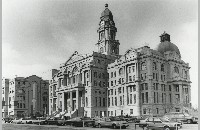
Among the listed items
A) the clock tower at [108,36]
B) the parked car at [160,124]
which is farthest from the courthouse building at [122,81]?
the parked car at [160,124]

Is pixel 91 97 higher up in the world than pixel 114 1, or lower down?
lower down

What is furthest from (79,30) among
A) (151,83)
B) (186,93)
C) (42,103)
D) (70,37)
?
(42,103)

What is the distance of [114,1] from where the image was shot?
2583 centimetres

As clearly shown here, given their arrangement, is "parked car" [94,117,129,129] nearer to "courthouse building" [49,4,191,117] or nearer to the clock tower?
"courthouse building" [49,4,191,117]

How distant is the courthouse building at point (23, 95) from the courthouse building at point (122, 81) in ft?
57.5

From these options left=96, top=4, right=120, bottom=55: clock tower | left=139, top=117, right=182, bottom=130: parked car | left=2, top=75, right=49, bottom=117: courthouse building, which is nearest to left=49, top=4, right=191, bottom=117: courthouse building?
left=96, top=4, right=120, bottom=55: clock tower

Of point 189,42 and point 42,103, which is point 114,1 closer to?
point 189,42

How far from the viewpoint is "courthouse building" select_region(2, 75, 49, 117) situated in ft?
339

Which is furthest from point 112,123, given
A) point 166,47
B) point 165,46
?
point 165,46

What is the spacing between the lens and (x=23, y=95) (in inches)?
4257

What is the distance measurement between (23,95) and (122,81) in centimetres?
4611

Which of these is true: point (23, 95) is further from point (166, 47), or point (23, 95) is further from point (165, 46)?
point (166, 47)

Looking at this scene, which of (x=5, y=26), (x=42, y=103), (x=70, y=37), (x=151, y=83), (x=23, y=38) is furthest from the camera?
(x=42, y=103)

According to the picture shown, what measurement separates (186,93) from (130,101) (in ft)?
46.8
